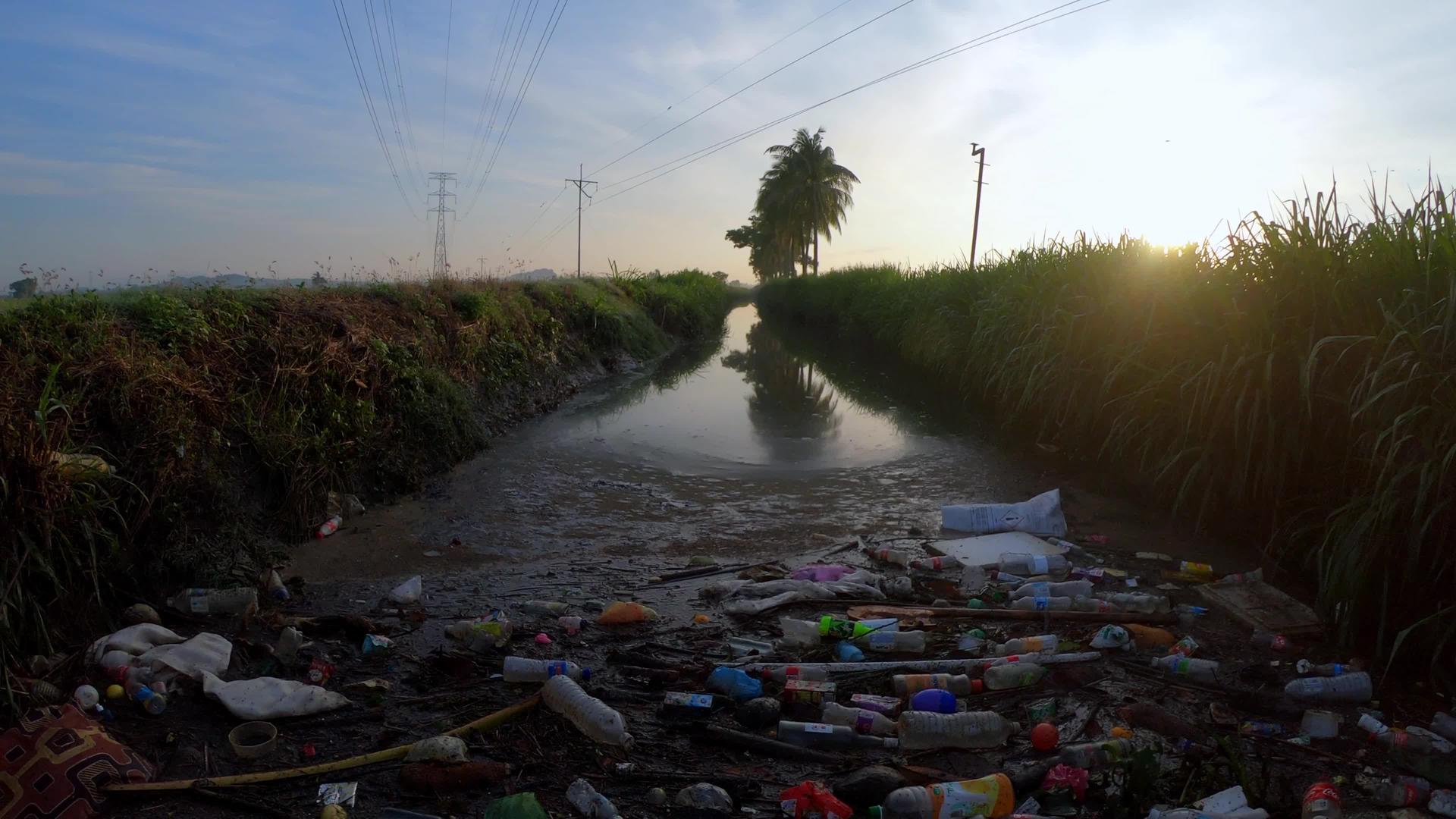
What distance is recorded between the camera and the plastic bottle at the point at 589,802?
280 centimetres

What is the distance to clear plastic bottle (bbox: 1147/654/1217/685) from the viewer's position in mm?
3695

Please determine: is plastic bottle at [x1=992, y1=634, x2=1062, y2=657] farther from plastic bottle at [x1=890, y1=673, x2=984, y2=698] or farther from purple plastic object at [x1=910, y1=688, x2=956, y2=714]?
purple plastic object at [x1=910, y1=688, x2=956, y2=714]

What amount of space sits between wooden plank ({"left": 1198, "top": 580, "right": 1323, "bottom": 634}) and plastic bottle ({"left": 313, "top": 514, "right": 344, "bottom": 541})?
5476 millimetres

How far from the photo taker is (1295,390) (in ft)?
16.3

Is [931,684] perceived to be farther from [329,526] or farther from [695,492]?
[329,526]

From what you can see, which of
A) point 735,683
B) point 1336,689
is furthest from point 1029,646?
point 735,683

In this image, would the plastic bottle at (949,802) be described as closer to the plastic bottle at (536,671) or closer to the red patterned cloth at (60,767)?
the plastic bottle at (536,671)

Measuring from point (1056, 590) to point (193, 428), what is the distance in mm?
5135

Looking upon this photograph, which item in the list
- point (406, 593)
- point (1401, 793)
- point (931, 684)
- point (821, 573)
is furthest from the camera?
point (821, 573)

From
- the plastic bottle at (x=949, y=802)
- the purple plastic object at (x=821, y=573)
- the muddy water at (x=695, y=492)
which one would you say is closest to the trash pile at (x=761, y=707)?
the plastic bottle at (x=949, y=802)

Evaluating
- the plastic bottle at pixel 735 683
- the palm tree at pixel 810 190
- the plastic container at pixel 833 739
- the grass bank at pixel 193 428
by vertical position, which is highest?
the palm tree at pixel 810 190

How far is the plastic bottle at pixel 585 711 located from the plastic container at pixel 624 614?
2.46 ft

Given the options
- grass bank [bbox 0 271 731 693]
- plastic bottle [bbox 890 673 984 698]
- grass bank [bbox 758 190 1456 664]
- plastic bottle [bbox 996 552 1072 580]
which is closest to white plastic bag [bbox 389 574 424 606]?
grass bank [bbox 0 271 731 693]

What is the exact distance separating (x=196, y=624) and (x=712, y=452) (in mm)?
5239
